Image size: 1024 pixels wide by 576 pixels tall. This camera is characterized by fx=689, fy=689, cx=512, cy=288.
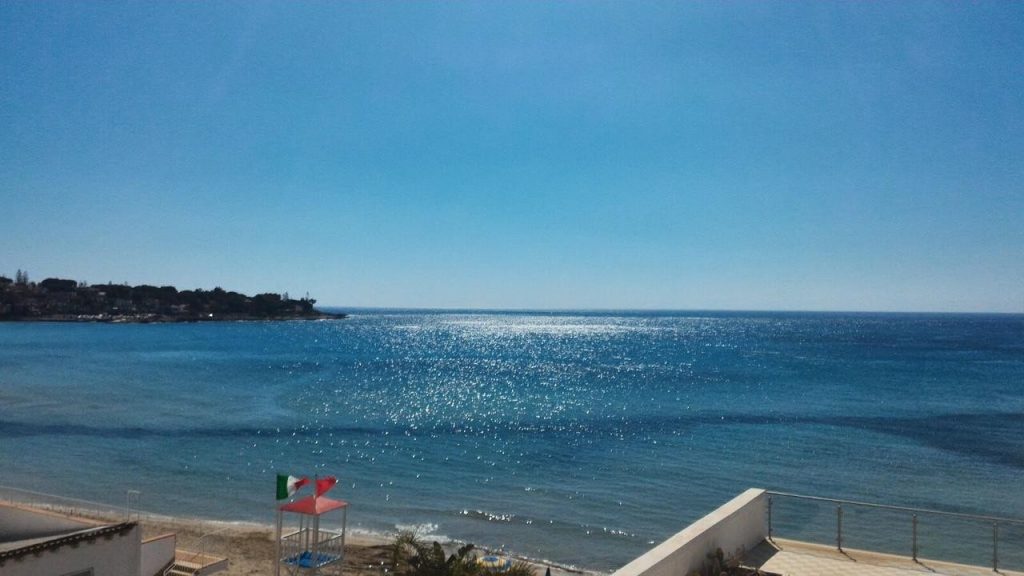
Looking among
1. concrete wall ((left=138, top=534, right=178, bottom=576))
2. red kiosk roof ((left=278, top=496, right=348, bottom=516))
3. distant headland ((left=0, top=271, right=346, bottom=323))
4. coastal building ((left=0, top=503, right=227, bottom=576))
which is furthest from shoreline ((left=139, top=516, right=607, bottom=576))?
distant headland ((left=0, top=271, right=346, bottom=323))

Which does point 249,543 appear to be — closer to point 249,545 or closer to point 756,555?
point 249,545

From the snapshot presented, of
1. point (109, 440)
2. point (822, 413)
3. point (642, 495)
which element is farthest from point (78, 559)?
point (822, 413)

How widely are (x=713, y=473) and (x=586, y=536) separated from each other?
9835mm

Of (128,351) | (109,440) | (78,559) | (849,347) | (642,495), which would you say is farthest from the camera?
(849,347)

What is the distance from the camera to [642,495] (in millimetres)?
24391

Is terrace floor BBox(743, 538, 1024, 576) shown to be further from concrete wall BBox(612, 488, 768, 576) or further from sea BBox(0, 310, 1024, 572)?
sea BBox(0, 310, 1024, 572)

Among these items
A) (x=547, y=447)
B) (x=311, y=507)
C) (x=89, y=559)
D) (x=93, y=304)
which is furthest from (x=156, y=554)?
(x=93, y=304)

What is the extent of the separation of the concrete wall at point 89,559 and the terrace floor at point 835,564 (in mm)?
8713

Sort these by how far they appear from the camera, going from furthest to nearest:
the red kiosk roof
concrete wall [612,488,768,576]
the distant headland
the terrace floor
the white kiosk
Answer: the distant headland, the white kiosk, the red kiosk roof, the terrace floor, concrete wall [612,488,768,576]

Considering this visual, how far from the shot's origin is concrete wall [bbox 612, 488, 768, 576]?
6973mm

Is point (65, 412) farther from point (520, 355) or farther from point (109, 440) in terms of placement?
point (520, 355)

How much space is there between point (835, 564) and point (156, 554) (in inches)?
489

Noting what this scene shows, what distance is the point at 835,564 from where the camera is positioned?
30.2 ft

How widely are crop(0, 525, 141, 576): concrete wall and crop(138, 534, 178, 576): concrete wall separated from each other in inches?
142
